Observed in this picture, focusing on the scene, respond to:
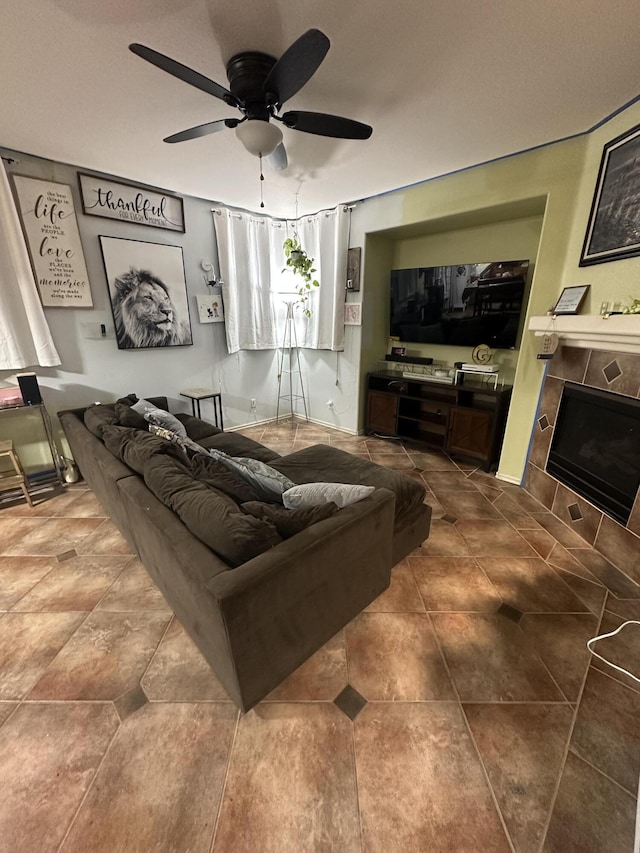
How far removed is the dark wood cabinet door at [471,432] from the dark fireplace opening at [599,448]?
1.85 feet

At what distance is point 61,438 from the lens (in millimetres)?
3037

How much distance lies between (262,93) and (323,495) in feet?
6.22

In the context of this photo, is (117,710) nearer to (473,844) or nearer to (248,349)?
(473,844)

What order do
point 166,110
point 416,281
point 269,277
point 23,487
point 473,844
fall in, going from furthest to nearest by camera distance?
1. point 269,277
2. point 416,281
3. point 23,487
4. point 166,110
5. point 473,844

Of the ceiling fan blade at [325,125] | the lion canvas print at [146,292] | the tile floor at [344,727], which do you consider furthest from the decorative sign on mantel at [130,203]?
the tile floor at [344,727]

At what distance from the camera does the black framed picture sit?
1962 millimetres

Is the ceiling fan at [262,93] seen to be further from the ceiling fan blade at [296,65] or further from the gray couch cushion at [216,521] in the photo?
the gray couch cushion at [216,521]

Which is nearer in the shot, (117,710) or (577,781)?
(577,781)

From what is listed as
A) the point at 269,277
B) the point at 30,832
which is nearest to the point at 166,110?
the point at 269,277

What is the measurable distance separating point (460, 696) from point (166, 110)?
332cm

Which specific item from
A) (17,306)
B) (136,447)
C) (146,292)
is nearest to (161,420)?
(136,447)

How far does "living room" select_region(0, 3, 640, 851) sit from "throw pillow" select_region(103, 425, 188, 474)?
745mm

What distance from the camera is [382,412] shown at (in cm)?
399

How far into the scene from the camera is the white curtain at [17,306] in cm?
247
